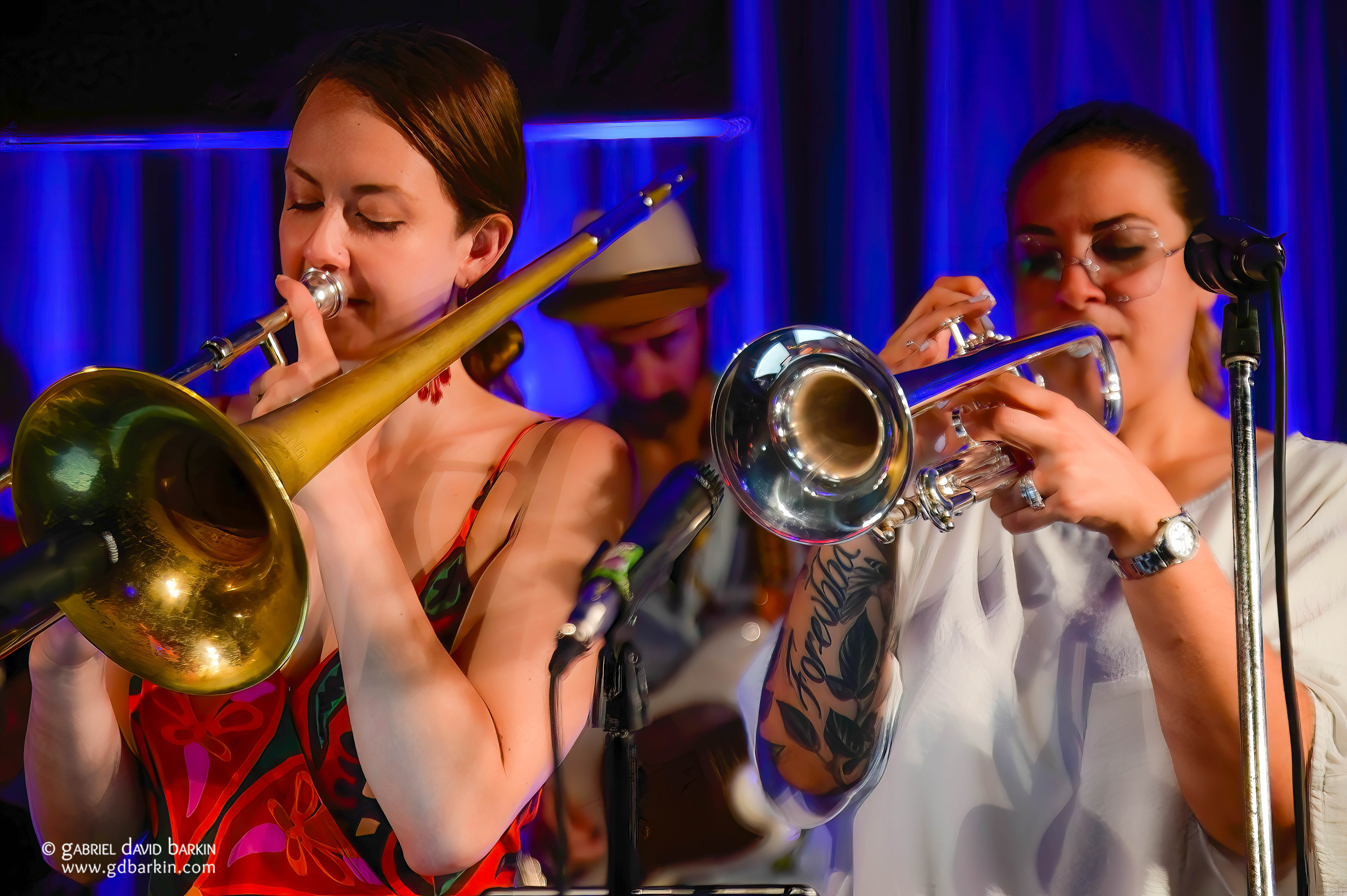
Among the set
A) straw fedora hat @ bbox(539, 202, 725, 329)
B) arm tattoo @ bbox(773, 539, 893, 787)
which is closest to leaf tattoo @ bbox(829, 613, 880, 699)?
arm tattoo @ bbox(773, 539, 893, 787)

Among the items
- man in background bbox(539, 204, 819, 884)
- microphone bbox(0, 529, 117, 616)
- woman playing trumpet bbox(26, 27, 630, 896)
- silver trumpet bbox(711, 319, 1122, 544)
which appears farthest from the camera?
man in background bbox(539, 204, 819, 884)

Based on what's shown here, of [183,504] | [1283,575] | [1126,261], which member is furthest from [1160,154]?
[183,504]

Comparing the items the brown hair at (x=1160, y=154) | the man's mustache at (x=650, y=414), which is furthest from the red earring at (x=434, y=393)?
the brown hair at (x=1160, y=154)

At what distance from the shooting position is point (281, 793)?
162cm

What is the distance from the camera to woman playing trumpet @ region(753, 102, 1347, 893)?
4.43ft

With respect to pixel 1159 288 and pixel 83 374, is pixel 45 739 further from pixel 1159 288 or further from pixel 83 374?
pixel 1159 288

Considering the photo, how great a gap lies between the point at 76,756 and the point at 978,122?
1.90 meters

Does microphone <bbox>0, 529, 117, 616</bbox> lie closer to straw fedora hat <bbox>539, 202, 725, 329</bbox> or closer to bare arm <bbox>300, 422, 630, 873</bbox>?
bare arm <bbox>300, 422, 630, 873</bbox>

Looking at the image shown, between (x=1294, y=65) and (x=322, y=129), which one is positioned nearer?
(x=1294, y=65)

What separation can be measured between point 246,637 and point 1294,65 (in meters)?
1.85

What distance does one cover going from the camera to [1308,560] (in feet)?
4.60

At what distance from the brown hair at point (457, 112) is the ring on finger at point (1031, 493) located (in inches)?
35.5

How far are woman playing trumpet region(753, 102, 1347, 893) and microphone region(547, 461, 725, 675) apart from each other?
1.47ft

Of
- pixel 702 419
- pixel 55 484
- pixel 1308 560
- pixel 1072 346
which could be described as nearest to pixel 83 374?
pixel 55 484
